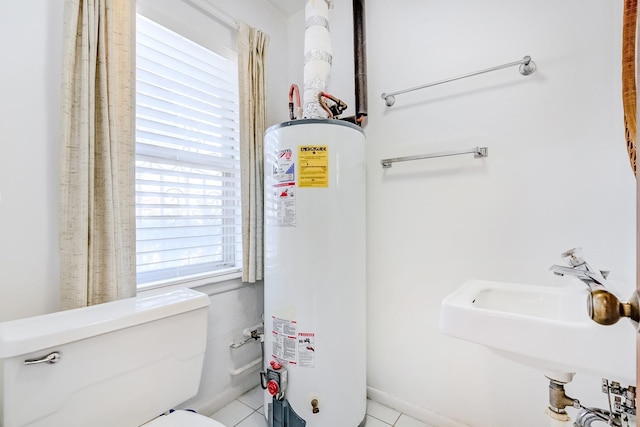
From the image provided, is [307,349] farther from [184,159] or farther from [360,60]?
[360,60]

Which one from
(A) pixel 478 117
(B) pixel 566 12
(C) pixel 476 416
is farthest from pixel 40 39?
(C) pixel 476 416

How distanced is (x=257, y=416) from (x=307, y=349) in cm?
60

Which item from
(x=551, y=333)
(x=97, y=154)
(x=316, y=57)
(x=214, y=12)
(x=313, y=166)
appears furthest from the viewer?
(x=214, y=12)

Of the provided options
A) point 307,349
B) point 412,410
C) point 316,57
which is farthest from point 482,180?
point 412,410

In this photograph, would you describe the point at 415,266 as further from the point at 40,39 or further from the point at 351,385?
the point at 40,39

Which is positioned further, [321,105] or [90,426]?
[321,105]

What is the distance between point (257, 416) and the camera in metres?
1.44

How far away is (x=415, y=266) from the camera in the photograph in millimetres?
1413

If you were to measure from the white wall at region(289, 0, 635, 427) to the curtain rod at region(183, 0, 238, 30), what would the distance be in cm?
67

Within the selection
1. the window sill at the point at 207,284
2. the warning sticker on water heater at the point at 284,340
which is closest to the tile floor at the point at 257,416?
the warning sticker on water heater at the point at 284,340

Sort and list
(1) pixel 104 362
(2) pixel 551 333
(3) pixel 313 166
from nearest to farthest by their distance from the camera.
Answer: (2) pixel 551 333, (1) pixel 104 362, (3) pixel 313 166

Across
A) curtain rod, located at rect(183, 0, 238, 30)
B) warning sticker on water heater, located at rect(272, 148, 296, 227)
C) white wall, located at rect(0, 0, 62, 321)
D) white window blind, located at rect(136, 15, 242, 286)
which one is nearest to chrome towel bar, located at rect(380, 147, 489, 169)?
warning sticker on water heater, located at rect(272, 148, 296, 227)

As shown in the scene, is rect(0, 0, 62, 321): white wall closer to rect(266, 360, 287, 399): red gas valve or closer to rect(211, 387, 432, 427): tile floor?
rect(266, 360, 287, 399): red gas valve

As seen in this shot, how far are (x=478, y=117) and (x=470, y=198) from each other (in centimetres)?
38
